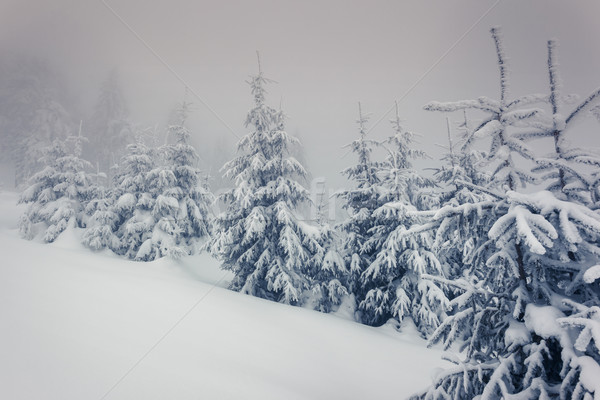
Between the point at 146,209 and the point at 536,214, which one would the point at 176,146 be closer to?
the point at 146,209

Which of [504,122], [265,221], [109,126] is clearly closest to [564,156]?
[504,122]

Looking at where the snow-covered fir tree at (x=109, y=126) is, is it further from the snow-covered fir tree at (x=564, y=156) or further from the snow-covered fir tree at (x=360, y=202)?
the snow-covered fir tree at (x=564, y=156)

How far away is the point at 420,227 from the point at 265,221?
→ 10438mm

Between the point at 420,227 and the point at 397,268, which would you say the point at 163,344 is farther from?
the point at 397,268

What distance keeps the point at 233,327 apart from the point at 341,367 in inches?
126

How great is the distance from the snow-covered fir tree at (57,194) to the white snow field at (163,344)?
12502 millimetres

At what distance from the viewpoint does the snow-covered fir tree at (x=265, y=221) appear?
43.3ft

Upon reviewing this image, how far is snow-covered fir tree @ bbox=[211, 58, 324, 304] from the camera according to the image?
1320 centimetres

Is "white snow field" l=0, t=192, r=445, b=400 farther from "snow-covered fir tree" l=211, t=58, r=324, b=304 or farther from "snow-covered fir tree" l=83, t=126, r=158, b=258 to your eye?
"snow-covered fir tree" l=83, t=126, r=158, b=258

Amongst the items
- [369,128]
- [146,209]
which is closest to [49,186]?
[146,209]

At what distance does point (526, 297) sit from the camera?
3203 mm

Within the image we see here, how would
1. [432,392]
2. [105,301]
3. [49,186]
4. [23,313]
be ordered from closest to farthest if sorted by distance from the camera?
1. [432,392]
2. [23,313]
3. [105,301]
4. [49,186]

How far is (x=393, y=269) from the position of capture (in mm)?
13898

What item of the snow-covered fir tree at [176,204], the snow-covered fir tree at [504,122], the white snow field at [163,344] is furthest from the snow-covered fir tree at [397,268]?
the snow-covered fir tree at [176,204]
